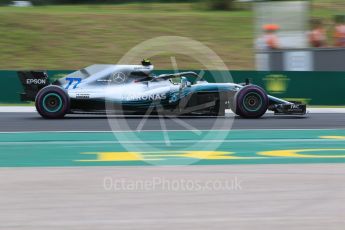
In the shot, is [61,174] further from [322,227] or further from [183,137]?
[183,137]

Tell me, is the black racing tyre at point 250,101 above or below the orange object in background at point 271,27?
below

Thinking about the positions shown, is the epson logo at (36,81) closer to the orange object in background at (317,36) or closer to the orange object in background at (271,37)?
the orange object in background at (271,37)

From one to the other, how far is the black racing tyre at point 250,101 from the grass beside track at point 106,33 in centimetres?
1270

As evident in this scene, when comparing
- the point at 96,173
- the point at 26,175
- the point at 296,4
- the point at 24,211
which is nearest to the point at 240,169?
the point at 96,173

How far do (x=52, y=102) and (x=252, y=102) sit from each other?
3.81 meters

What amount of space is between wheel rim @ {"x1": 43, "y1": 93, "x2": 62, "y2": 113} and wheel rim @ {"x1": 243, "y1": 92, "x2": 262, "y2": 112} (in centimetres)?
351

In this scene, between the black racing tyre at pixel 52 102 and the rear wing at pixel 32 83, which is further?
the rear wing at pixel 32 83

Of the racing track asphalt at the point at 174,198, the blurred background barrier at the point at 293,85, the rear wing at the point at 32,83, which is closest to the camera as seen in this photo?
the racing track asphalt at the point at 174,198

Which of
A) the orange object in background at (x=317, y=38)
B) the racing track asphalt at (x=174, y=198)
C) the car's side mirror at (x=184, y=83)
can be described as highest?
the orange object in background at (x=317, y=38)

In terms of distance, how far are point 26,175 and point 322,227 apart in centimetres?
320

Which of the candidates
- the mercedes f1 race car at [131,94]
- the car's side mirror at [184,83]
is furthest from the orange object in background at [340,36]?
the car's side mirror at [184,83]

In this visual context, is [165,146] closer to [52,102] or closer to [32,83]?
[52,102]

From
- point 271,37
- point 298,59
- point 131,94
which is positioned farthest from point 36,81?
point 298,59

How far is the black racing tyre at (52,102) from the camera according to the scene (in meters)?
13.0
